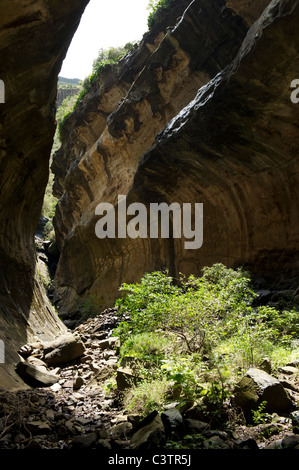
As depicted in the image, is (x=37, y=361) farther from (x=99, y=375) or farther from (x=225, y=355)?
(x=225, y=355)

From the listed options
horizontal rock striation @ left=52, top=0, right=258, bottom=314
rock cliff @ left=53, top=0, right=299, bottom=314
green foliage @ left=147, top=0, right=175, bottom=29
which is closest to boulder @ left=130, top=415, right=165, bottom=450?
rock cliff @ left=53, top=0, right=299, bottom=314

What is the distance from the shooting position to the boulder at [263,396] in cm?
315

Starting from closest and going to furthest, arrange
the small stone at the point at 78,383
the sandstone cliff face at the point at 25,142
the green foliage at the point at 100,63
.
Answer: the small stone at the point at 78,383 → the sandstone cliff face at the point at 25,142 → the green foliage at the point at 100,63

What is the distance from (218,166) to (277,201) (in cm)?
217

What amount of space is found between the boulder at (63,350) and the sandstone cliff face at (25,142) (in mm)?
592

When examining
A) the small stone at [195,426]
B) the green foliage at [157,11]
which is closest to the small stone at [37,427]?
the small stone at [195,426]

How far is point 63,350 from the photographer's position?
20.2ft

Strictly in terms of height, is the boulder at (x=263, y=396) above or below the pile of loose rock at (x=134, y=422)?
above

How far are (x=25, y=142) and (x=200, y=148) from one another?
532cm

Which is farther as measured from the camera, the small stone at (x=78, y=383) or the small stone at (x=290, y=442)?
the small stone at (x=78, y=383)

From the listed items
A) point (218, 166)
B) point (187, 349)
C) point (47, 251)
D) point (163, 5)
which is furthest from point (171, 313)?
point (47, 251)

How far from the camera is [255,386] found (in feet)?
10.7

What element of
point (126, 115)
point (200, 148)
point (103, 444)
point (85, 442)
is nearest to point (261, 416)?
point (103, 444)

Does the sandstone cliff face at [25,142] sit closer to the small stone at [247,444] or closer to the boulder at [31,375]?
the boulder at [31,375]
